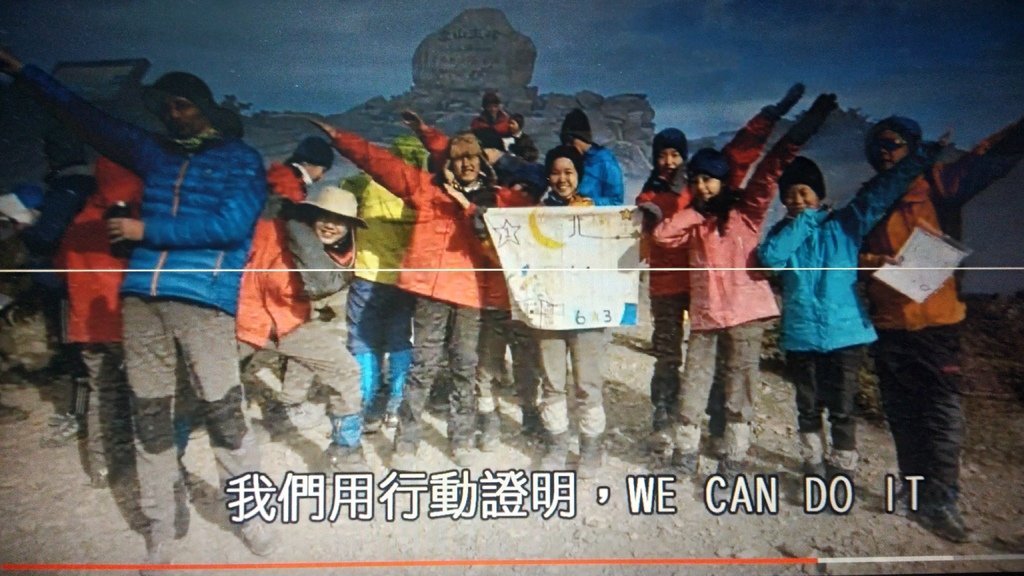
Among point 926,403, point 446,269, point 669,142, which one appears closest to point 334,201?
point 446,269

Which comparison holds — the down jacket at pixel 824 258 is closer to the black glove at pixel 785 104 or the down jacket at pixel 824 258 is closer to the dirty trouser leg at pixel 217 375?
the black glove at pixel 785 104

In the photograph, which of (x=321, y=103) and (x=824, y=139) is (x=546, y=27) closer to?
(x=321, y=103)

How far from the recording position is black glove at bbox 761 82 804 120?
2564 millimetres

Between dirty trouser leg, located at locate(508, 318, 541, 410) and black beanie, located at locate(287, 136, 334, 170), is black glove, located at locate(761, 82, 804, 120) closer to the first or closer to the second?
dirty trouser leg, located at locate(508, 318, 541, 410)

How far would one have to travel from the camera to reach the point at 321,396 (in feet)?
8.52

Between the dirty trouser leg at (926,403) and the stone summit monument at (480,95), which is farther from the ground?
the stone summit monument at (480,95)

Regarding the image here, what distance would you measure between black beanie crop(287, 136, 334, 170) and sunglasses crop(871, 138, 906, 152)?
168cm

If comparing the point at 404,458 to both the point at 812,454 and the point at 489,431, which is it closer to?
the point at 489,431

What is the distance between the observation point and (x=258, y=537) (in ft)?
8.54

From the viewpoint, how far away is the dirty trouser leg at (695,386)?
2623mm

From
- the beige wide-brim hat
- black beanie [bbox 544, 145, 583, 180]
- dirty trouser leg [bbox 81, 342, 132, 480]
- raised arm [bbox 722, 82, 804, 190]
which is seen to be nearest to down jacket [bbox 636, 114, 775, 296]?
raised arm [bbox 722, 82, 804, 190]

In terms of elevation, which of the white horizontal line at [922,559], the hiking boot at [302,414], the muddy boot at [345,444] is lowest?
the white horizontal line at [922,559]

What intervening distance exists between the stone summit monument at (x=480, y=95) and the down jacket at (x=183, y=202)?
35 cm

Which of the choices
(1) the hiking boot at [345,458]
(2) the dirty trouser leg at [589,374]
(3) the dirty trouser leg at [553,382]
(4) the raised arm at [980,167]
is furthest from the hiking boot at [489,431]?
(4) the raised arm at [980,167]
